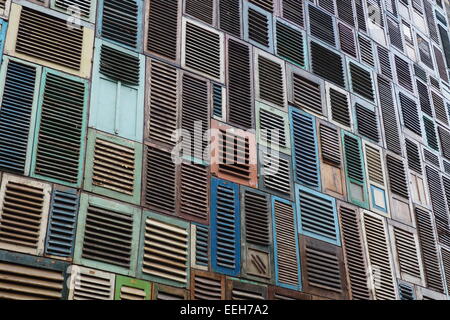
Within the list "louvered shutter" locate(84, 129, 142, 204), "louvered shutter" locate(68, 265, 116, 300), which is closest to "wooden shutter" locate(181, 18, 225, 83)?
"louvered shutter" locate(84, 129, 142, 204)

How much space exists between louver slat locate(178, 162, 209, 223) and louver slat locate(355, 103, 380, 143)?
16.9 feet

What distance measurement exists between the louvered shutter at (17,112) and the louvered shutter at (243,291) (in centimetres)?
388

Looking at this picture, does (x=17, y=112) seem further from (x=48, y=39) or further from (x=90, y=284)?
(x=90, y=284)

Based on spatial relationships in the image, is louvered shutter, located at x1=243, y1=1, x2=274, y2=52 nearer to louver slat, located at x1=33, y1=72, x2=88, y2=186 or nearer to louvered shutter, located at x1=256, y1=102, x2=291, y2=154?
louvered shutter, located at x1=256, y1=102, x2=291, y2=154

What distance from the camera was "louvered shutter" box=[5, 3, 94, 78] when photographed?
420 inches

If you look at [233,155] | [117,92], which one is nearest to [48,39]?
[117,92]

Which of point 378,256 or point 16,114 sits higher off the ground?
point 16,114

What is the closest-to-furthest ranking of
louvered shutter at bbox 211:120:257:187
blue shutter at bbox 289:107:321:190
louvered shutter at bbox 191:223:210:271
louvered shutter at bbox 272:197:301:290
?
louvered shutter at bbox 191:223:210:271 → louvered shutter at bbox 272:197:301:290 → louvered shutter at bbox 211:120:257:187 → blue shutter at bbox 289:107:321:190

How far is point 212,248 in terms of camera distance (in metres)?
11.2

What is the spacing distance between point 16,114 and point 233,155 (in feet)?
13.4

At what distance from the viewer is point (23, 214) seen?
9.48 m

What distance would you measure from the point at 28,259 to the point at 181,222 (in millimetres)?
2749

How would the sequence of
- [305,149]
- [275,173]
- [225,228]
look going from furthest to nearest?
1. [305,149]
2. [275,173]
3. [225,228]

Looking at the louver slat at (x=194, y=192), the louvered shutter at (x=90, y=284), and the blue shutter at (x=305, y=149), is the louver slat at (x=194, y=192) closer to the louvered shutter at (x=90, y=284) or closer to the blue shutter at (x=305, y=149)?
the louvered shutter at (x=90, y=284)
